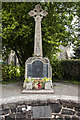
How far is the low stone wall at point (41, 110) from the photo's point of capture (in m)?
2.46

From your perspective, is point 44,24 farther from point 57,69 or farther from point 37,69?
point 57,69

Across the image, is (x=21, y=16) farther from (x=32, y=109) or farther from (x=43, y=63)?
(x=32, y=109)

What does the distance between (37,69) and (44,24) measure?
348cm

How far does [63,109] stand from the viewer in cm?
281

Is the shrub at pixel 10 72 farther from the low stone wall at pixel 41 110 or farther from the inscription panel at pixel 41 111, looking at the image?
the inscription panel at pixel 41 111

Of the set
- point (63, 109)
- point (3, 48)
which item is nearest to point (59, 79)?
point (3, 48)

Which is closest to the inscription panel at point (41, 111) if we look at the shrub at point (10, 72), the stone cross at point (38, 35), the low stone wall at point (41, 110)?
the low stone wall at point (41, 110)

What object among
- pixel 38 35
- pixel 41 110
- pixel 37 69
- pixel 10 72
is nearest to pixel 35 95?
pixel 41 110

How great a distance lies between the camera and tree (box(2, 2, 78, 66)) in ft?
24.3

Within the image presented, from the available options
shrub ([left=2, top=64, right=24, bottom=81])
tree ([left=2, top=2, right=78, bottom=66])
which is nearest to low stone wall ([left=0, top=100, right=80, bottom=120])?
tree ([left=2, top=2, right=78, bottom=66])

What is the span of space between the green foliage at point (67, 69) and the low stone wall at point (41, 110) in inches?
212

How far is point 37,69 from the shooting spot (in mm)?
6023

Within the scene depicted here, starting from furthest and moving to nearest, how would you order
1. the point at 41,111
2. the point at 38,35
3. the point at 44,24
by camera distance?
the point at 44,24
the point at 38,35
the point at 41,111

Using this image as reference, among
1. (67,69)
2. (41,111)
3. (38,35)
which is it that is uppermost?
(38,35)
